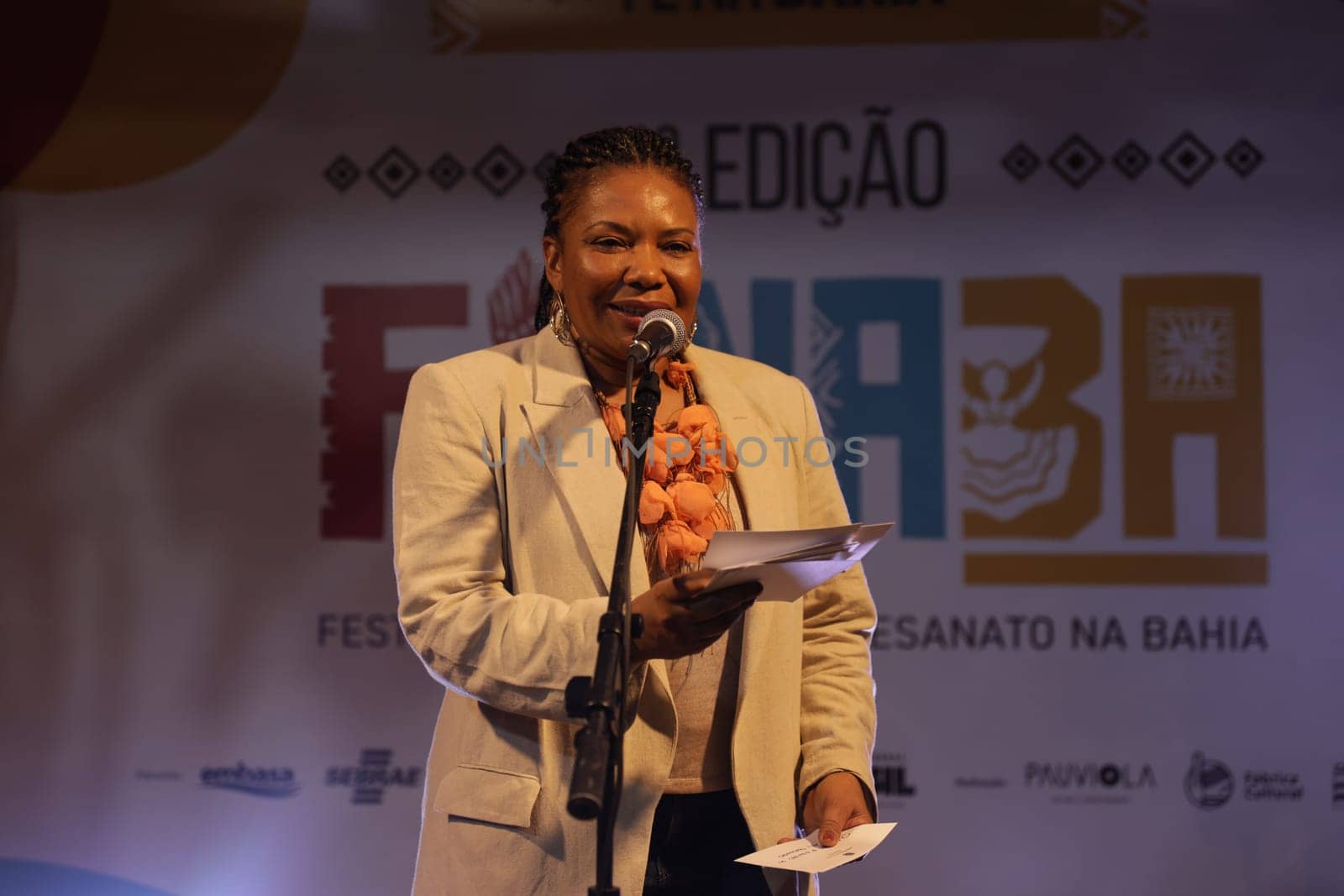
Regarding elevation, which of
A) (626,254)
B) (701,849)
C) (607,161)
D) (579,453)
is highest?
(607,161)

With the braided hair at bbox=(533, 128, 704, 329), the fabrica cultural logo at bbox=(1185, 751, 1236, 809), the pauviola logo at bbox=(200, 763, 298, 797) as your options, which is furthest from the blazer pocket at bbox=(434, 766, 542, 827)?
the fabrica cultural logo at bbox=(1185, 751, 1236, 809)

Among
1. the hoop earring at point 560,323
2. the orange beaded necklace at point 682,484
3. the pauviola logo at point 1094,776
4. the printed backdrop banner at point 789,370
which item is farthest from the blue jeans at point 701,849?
the pauviola logo at point 1094,776

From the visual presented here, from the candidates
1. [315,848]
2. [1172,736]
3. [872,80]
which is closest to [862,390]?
[872,80]

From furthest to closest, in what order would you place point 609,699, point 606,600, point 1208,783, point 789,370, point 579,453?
point 789,370
point 1208,783
point 579,453
point 606,600
point 609,699

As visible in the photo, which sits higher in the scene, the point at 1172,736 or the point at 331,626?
the point at 331,626

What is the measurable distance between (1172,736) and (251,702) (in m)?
2.95

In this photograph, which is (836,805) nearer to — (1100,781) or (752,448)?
(752,448)

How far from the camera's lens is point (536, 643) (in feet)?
5.30

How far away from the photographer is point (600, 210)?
1955 millimetres

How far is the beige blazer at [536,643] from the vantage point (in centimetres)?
167

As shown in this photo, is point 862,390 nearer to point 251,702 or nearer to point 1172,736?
point 1172,736

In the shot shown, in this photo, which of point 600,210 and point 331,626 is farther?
point 331,626

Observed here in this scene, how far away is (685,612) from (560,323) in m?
0.75

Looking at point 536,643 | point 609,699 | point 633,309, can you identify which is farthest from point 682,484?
point 609,699
